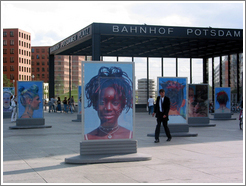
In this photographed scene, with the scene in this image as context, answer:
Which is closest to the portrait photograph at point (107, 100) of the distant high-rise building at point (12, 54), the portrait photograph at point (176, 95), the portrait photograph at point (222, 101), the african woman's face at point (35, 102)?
the portrait photograph at point (176, 95)

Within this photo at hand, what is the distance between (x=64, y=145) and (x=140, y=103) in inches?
1048

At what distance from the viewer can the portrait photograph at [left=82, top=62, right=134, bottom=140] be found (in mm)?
9297

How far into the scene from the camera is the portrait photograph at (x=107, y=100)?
930 cm

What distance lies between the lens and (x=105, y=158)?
882 cm

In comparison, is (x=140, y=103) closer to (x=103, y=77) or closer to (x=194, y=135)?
(x=194, y=135)

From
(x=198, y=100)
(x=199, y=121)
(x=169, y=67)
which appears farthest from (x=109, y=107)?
(x=169, y=67)

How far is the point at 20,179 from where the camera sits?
23.1ft

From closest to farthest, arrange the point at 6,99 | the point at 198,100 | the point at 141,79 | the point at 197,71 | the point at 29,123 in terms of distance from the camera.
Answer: the point at 29,123 → the point at 198,100 → the point at 6,99 → the point at 141,79 → the point at 197,71

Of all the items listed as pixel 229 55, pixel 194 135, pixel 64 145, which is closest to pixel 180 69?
pixel 229 55

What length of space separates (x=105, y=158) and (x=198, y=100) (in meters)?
12.4

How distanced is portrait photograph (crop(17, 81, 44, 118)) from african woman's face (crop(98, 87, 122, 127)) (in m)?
10.4

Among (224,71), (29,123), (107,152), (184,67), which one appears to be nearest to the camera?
(107,152)

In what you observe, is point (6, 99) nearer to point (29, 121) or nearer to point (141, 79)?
point (29, 121)

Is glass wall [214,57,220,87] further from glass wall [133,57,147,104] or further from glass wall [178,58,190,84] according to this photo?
glass wall [133,57,147,104]
